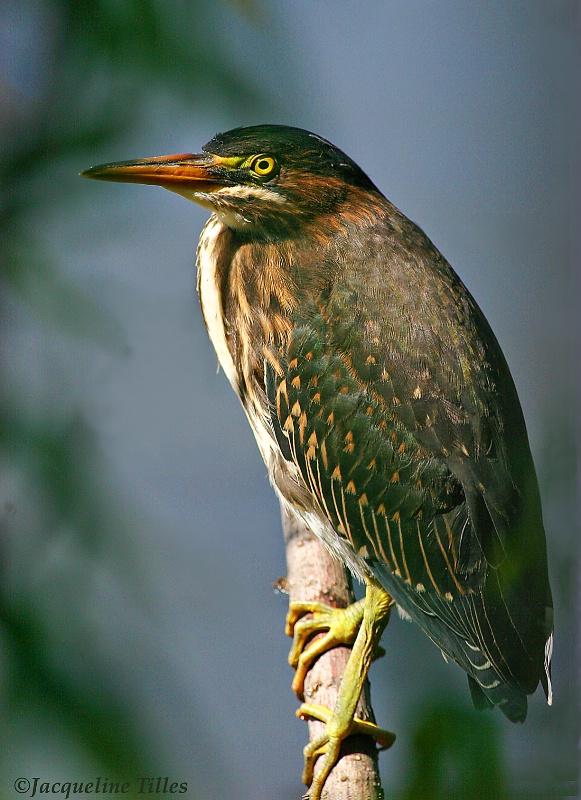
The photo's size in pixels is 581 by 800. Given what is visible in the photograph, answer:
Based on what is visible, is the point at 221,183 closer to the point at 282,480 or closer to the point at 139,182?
the point at 139,182

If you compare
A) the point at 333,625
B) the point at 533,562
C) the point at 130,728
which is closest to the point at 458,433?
the point at 533,562

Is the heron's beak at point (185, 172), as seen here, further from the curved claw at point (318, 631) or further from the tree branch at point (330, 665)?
the curved claw at point (318, 631)

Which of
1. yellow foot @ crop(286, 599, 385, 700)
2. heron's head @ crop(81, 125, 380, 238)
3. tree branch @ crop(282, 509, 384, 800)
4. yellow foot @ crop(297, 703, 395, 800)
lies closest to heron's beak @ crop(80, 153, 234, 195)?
heron's head @ crop(81, 125, 380, 238)

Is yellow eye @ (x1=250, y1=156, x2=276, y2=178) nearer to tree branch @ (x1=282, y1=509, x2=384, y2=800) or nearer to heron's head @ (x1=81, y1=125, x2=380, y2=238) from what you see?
heron's head @ (x1=81, y1=125, x2=380, y2=238)

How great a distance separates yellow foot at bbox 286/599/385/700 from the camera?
6.19 ft

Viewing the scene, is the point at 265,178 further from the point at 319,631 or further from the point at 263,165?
the point at 319,631

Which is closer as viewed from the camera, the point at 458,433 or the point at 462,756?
the point at 462,756

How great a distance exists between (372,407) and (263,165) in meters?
0.55

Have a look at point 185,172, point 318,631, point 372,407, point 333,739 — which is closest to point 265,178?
point 185,172

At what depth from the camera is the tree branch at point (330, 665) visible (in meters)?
1.67

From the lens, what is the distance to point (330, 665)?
6.15 ft

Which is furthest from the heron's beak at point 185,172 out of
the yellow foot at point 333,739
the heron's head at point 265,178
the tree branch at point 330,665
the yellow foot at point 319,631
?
the yellow foot at point 333,739

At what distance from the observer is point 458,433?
167 centimetres

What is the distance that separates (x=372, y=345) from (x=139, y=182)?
553mm
